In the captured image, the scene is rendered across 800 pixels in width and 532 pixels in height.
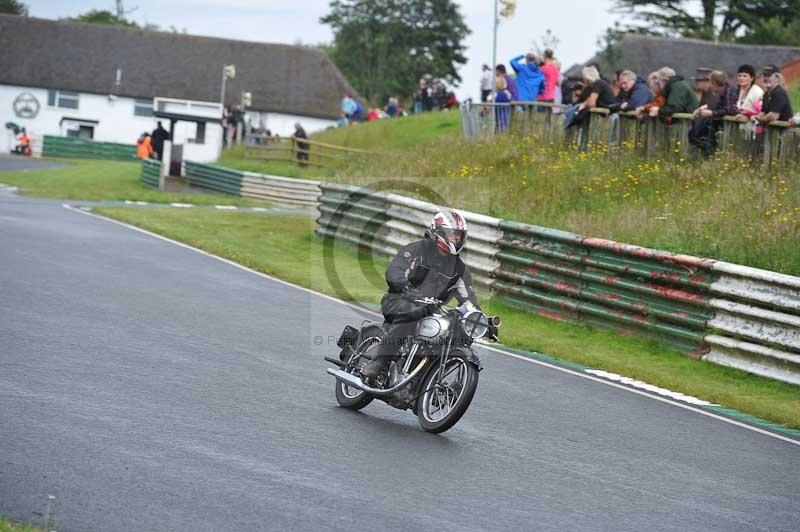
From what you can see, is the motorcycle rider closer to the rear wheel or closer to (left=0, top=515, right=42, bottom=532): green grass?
the rear wheel

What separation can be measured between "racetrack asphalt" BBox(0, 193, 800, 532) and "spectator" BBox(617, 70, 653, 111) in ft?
30.7

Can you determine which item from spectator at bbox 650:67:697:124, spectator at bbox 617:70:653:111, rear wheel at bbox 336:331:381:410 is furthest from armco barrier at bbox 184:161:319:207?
rear wheel at bbox 336:331:381:410

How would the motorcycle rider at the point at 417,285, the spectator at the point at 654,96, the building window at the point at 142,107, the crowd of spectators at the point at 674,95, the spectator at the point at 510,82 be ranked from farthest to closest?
the building window at the point at 142,107
the spectator at the point at 510,82
the spectator at the point at 654,96
the crowd of spectators at the point at 674,95
the motorcycle rider at the point at 417,285

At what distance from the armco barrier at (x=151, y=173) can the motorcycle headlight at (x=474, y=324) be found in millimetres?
31541

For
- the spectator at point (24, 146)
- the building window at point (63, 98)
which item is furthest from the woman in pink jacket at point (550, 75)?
the building window at point (63, 98)

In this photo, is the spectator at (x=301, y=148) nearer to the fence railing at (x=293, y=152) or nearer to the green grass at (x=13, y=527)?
the fence railing at (x=293, y=152)

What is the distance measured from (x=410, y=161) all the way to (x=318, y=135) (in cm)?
2732

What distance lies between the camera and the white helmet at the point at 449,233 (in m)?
9.80

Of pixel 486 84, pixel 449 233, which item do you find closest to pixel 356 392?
pixel 449 233

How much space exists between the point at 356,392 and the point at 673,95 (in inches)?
496

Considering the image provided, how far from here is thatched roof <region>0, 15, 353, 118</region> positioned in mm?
85250

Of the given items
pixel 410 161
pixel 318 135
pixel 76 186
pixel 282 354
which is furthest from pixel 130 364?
pixel 318 135

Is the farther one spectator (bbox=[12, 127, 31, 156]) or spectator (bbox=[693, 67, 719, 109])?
spectator (bbox=[12, 127, 31, 156])

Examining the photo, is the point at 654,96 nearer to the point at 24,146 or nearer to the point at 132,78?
the point at 24,146
